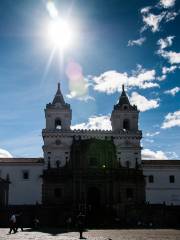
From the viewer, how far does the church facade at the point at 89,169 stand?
5600cm

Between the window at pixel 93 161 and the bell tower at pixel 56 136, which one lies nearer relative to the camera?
the window at pixel 93 161

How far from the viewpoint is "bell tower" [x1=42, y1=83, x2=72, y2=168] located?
59.9 m

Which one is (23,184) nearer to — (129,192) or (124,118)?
(129,192)

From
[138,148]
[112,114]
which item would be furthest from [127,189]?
[112,114]

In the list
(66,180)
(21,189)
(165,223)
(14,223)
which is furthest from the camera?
(21,189)

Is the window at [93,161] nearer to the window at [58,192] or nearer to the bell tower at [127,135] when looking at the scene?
the bell tower at [127,135]

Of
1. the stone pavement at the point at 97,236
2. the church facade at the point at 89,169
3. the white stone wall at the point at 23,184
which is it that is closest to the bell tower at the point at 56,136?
the church facade at the point at 89,169

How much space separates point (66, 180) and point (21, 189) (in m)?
7.94

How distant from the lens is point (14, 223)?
32656mm

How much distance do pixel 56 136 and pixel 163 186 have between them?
17572 millimetres

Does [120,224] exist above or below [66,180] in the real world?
below

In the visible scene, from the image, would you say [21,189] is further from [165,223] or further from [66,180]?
[165,223]

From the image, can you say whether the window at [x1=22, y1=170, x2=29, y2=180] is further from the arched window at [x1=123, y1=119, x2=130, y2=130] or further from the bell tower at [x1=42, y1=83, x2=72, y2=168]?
the arched window at [x1=123, y1=119, x2=130, y2=130]

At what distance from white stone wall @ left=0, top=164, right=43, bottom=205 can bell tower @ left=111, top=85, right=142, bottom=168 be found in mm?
12004
